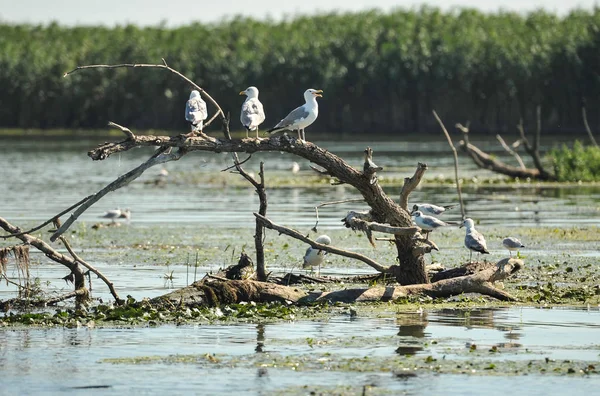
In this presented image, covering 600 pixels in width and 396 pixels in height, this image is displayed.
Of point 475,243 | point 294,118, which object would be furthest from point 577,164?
point 294,118

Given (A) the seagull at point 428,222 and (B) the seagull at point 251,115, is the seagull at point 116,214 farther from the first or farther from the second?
(B) the seagull at point 251,115

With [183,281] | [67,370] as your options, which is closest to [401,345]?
[67,370]

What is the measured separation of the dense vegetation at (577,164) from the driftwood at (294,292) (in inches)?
868

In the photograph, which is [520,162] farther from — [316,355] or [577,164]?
[316,355]

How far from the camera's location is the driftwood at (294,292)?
51.2ft

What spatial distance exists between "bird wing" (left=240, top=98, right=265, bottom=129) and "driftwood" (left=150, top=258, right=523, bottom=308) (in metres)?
1.91

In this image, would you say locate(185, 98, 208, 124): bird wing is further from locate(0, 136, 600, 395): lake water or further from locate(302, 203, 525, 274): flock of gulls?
locate(302, 203, 525, 274): flock of gulls

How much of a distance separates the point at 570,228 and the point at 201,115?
11.0 m

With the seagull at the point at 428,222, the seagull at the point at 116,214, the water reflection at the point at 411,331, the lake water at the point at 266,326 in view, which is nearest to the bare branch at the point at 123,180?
the lake water at the point at 266,326

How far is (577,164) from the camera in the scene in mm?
38125

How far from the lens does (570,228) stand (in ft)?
83.4

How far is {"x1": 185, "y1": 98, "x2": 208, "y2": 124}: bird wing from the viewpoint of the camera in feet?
53.2

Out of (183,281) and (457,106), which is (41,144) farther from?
A: (183,281)

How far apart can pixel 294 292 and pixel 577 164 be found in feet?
77.2
